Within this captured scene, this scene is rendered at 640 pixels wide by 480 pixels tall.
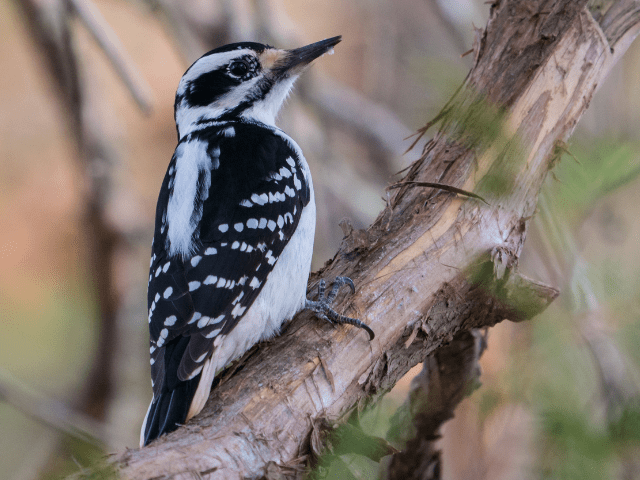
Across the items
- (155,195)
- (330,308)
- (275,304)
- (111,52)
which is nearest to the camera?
(330,308)

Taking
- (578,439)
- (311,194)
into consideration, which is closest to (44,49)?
(311,194)

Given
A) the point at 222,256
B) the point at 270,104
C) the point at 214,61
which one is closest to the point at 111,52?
the point at 214,61

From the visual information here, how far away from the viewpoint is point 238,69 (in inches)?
101

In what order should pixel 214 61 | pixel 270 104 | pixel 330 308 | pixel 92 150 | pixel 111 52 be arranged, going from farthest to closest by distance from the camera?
1. pixel 92 150
2. pixel 111 52
3. pixel 270 104
4. pixel 214 61
5. pixel 330 308

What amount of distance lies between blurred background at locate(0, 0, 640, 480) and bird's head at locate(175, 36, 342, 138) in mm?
562

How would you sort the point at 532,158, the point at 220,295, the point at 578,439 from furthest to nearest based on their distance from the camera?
the point at 532,158 < the point at 220,295 < the point at 578,439

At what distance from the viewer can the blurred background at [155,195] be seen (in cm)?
67

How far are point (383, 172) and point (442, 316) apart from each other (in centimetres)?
301

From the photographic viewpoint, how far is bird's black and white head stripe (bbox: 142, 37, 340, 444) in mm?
1776

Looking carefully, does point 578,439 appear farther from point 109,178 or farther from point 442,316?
point 109,178

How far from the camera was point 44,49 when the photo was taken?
3.84 meters

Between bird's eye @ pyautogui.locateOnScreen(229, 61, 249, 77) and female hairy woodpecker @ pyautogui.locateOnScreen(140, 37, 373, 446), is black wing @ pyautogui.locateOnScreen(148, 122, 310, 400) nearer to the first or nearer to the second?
female hairy woodpecker @ pyautogui.locateOnScreen(140, 37, 373, 446)

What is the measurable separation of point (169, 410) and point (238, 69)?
1564mm

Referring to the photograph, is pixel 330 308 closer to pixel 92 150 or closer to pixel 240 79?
pixel 240 79
